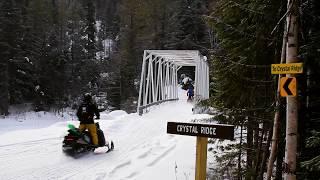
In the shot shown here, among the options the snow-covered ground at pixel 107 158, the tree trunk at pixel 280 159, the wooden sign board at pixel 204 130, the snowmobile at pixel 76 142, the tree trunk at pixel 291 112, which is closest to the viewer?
the tree trunk at pixel 291 112

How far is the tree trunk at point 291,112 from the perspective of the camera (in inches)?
196

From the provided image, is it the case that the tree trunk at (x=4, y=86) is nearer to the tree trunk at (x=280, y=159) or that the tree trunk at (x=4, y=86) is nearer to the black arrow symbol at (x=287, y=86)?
the tree trunk at (x=280, y=159)

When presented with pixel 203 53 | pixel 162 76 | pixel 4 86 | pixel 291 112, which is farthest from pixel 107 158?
pixel 203 53

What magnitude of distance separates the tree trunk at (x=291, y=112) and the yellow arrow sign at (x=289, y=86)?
138mm

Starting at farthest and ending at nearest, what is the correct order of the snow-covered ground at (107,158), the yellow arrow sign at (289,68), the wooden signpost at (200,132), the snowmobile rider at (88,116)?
the snowmobile rider at (88,116) < the snow-covered ground at (107,158) < the wooden signpost at (200,132) < the yellow arrow sign at (289,68)

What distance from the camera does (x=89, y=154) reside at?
1089cm

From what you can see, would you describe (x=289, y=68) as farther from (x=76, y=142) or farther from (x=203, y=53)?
(x=203, y=53)

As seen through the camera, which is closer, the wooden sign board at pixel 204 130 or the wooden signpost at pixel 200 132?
the wooden sign board at pixel 204 130

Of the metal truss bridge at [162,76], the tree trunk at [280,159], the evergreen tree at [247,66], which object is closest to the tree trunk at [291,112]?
the evergreen tree at [247,66]

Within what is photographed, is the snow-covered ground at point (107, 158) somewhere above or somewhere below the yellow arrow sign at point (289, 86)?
below

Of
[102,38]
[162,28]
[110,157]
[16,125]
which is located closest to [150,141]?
[110,157]

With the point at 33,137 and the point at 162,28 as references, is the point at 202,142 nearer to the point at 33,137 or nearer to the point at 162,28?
the point at 33,137

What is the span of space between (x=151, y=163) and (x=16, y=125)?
22.9 metres

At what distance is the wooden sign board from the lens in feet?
16.6
